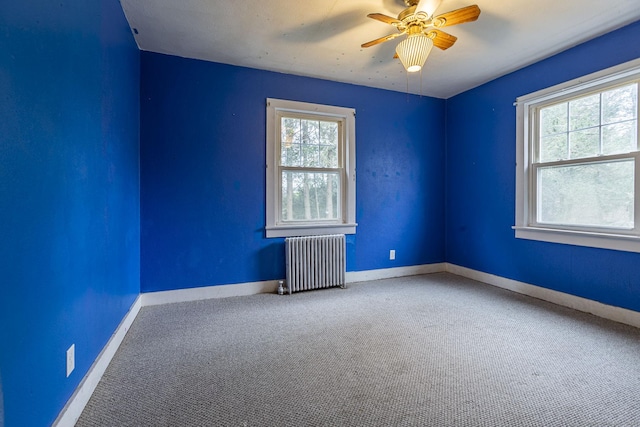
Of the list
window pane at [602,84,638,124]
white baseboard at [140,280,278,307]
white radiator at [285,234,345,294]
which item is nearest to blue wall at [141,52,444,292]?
white baseboard at [140,280,278,307]

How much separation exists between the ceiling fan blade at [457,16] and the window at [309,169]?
178 cm

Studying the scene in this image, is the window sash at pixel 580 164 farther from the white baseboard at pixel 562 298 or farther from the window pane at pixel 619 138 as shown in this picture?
the white baseboard at pixel 562 298

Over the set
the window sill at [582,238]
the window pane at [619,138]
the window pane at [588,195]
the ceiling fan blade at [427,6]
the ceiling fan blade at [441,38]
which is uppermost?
the ceiling fan blade at [427,6]

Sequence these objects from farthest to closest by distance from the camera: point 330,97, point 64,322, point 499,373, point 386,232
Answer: point 386,232
point 330,97
point 499,373
point 64,322

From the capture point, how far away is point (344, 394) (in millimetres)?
1665

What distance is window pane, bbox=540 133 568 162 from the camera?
10.3 ft

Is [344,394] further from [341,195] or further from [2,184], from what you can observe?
[341,195]

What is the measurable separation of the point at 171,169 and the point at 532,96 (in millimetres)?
3840

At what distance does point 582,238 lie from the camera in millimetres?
2912

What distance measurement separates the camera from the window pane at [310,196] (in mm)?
3674

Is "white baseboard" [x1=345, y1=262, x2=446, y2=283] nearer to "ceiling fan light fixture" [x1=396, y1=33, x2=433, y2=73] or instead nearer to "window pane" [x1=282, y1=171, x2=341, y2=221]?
"window pane" [x1=282, y1=171, x2=341, y2=221]

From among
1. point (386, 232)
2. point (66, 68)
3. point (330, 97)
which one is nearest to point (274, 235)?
point (386, 232)

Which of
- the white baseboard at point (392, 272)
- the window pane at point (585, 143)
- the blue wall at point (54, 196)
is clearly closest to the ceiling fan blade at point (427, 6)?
the blue wall at point (54, 196)

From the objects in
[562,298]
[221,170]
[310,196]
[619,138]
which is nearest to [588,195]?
[619,138]
